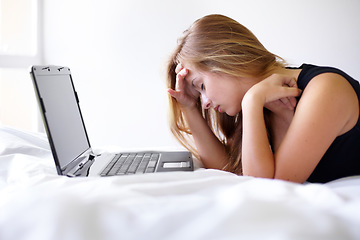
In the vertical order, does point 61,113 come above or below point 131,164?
above

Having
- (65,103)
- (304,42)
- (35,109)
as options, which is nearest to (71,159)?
(65,103)

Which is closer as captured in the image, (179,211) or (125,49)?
(179,211)

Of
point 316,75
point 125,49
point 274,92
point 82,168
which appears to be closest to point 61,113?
point 82,168

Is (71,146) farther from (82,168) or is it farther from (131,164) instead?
(131,164)

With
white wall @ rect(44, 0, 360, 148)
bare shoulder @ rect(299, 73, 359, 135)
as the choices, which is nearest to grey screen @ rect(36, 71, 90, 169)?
bare shoulder @ rect(299, 73, 359, 135)

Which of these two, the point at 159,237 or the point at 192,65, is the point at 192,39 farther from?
the point at 159,237

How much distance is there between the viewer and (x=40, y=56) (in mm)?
3111

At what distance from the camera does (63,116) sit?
1165mm

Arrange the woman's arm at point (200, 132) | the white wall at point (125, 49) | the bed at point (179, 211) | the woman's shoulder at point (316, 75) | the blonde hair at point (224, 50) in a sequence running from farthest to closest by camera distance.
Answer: the white wall at point (125, 49), the woman's arm at point (200, 132), the blonde hair at point (224, 50), the woman's shoulder at point (316, 75), the bed at point (179, 211)

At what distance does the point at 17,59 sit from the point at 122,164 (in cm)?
202

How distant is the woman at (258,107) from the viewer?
1.01 m

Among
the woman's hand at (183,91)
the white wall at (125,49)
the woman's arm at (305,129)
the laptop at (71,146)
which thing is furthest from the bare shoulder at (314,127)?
the white wall at (125,49)

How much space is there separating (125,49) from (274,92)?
205 cm

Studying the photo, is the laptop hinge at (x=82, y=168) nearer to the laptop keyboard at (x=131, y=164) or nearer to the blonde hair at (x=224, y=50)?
the laptop keyboard at (x=131, y=164)
